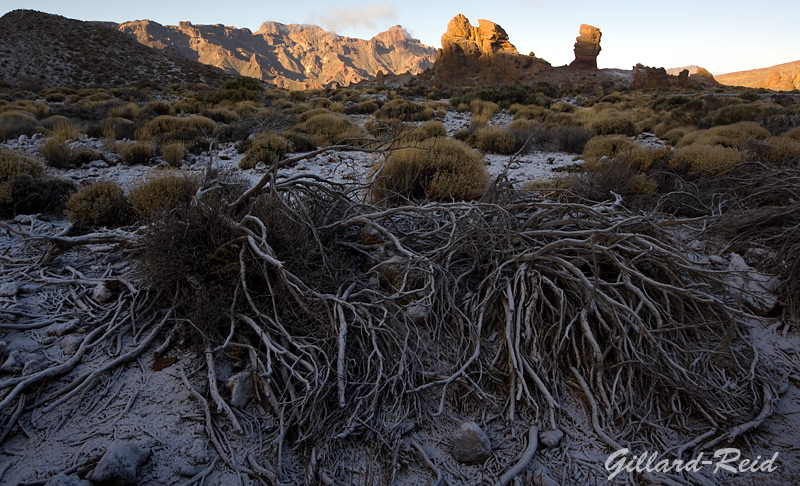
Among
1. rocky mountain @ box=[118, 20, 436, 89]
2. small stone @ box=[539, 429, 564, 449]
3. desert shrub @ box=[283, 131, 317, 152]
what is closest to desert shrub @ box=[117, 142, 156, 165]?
desert shrub @ box=[283, 131, 317, 152]

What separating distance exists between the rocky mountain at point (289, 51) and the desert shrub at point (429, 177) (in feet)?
286

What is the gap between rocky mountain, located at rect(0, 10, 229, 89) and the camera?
75.5ft

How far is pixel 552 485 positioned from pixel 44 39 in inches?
1530

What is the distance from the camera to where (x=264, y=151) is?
252 inches

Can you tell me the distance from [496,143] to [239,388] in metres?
7.02

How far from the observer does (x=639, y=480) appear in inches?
72.2

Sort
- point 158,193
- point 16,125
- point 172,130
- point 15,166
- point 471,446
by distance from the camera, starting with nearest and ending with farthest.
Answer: point 471,446 → point 158,193 → point 15,166 → point 16,125 → point 172,130

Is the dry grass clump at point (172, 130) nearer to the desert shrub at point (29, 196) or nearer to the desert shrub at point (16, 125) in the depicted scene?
the desert shrub at point (16, 125)

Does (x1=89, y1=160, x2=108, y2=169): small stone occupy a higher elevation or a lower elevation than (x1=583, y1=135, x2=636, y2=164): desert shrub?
lower

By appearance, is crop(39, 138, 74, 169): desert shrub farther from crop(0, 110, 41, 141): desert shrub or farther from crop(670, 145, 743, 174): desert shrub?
crop(670, 145, 743, 174): desert shrub

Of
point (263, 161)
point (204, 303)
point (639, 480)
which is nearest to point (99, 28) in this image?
point (263, 161)

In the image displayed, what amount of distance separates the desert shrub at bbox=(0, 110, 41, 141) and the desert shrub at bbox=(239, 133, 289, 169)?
538cm

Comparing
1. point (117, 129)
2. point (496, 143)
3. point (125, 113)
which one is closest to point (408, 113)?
point (496, 143)

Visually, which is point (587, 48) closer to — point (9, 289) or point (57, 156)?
point (57, 156)
